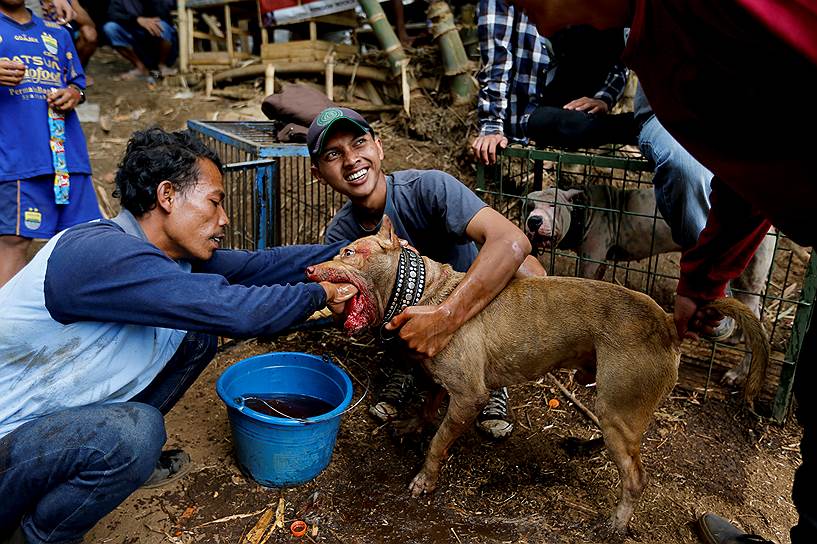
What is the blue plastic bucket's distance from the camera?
320 centimetres

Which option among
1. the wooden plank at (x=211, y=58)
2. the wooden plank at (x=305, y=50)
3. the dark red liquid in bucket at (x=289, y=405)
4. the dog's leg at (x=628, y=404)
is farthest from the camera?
the wooden plank at (x=211, y=58)

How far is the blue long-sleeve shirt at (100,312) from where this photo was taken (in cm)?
254

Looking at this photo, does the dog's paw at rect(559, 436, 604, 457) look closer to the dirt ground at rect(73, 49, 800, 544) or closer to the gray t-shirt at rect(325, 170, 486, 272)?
the dirt ground at rect(73, 49, 800, 544)

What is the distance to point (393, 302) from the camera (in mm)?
3279

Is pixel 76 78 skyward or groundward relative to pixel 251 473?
skyward

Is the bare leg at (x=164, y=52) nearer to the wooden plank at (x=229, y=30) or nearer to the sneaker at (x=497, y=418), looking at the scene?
the wooden plank at (x=229, y=30)

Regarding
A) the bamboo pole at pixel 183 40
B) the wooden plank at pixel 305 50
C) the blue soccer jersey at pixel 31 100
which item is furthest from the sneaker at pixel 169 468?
the bamboo pole at pixel 183 40

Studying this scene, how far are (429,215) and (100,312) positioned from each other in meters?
Result: 2.05

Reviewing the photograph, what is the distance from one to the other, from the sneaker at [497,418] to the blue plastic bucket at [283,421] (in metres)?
1.09

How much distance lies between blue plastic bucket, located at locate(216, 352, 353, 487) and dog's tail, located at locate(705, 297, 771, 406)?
1.95 meters

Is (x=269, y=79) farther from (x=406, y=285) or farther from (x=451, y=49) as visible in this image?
(x=406, y=285)

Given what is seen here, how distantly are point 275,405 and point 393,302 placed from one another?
1.04 metres

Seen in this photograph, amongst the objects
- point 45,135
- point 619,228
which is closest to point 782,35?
point 619,228

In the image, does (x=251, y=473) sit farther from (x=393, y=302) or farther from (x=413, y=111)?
(x=413, y=111)
